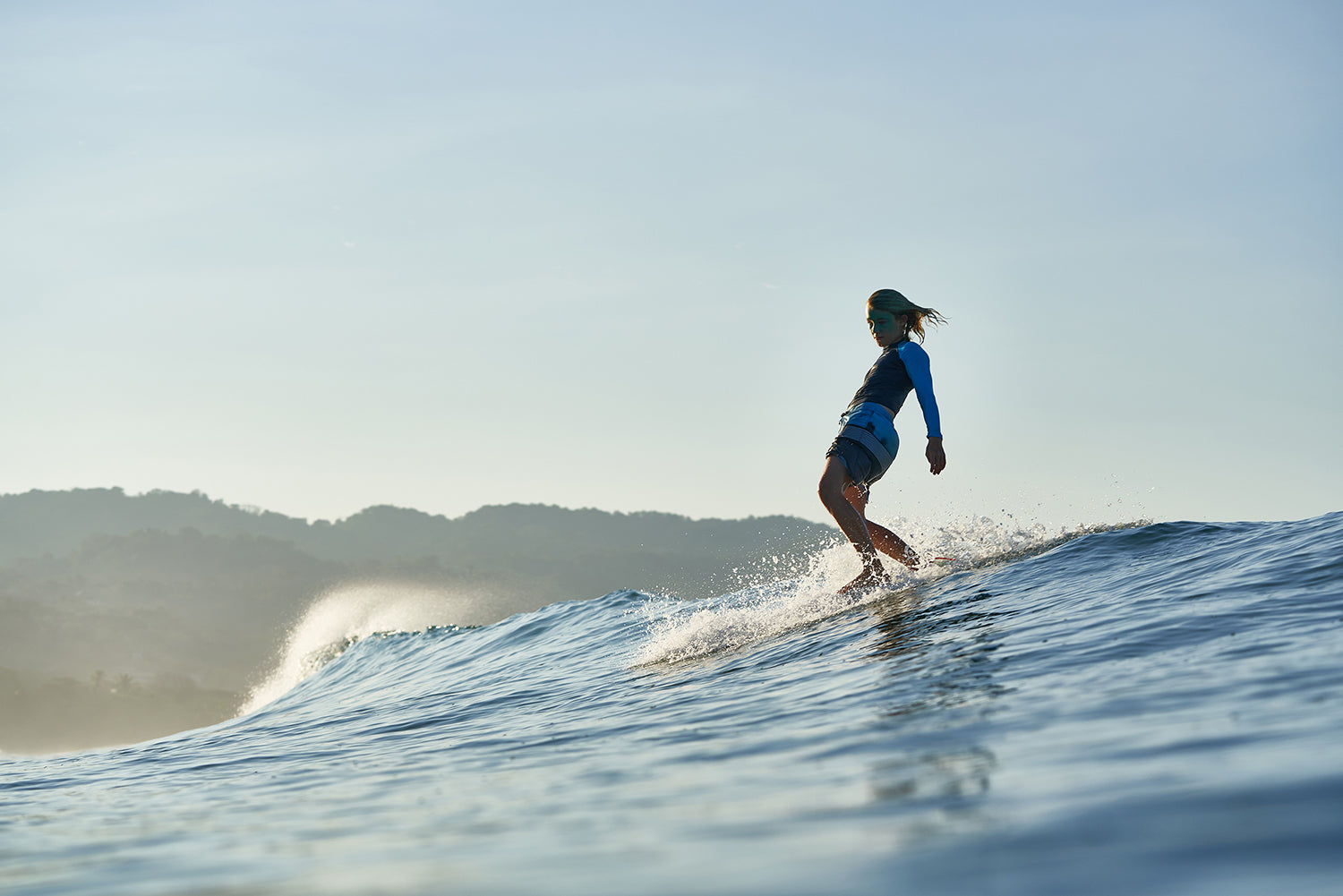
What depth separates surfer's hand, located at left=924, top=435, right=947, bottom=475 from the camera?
23.1 ft

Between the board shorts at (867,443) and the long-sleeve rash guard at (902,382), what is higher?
the long-sleeve rash guard at (902,382)

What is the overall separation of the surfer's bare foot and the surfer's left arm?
36.1 inches

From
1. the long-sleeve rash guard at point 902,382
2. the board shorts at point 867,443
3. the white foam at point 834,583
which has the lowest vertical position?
the white foam at point 834,583

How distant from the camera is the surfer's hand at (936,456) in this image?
7055 mm

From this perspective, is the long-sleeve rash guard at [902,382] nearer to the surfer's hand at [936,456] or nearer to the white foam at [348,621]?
the surfer's hand at [936,456]

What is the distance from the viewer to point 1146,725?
2.96 meters

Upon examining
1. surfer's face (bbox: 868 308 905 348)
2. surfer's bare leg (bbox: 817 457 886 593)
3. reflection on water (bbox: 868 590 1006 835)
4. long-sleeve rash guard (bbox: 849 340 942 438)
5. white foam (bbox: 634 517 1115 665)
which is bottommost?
reflection on water (bbox: 868 590 1006 835)

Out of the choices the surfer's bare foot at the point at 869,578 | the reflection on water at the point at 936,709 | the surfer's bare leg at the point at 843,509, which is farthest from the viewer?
the surfer's bare foot at the point at 869,578

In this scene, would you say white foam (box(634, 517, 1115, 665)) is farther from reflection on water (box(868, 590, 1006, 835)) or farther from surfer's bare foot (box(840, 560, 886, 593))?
reflection on water (box(868, 590, 1006, 835))

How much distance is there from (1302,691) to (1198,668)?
22.1 inches

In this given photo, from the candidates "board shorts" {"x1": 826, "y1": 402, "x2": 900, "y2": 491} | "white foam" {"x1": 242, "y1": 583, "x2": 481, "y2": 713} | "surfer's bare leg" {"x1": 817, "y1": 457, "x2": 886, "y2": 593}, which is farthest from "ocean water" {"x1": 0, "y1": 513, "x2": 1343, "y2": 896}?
"white foam" {"x1": 242, "y1": 583, "x2": 481, "y2": 713}

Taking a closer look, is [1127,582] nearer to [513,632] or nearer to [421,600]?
[513,632]

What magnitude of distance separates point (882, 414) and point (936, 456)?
0.53m

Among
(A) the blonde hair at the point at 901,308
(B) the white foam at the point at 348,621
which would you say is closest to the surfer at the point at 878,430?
(A) the blonde hair at the point at 901,308
